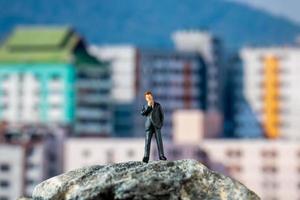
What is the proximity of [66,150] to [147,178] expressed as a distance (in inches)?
5600

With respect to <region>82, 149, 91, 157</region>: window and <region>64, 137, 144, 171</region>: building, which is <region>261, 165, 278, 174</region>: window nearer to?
<region>64, 137, 144, 171</region>: building

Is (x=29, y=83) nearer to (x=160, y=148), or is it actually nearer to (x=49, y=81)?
(x=49, y=81)

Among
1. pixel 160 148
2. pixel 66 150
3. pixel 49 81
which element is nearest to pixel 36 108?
pixel 49 81

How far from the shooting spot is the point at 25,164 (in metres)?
155

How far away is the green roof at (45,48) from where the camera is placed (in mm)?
193000

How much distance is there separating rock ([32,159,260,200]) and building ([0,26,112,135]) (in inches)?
6421

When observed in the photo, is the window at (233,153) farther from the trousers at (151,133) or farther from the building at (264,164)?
the trousers at (151,133)

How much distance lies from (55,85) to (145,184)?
16893cm

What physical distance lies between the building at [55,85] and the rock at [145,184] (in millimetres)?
163098

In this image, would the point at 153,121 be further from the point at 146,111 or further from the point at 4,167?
the point at 4,167

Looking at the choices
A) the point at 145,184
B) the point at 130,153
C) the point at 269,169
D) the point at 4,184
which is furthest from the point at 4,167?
the point at 145,184

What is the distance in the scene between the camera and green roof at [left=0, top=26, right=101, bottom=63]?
193000 mm

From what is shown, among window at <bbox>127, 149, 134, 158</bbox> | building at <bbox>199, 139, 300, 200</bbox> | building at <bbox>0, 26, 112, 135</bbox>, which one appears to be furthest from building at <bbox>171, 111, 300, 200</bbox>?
building at <bbox>0, 26, 112, 135</bbox>

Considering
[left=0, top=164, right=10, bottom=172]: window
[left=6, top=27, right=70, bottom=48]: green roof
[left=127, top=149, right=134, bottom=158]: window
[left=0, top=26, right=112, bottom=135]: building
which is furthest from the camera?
[left=6, top=27, right=70, bottom=48]: green roof
